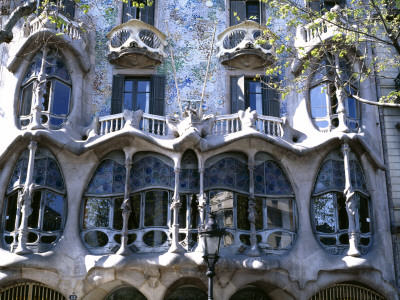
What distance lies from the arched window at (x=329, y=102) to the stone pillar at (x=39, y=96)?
9.07m

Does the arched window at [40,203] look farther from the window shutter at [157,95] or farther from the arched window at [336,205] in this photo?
the arched window at [336,205]

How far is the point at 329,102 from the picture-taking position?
18906 millimetres

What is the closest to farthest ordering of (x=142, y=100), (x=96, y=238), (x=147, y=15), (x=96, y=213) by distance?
(x=96, y=238) → (x=96, y=213) → (x=142, y=100) → (x=147, y=15)

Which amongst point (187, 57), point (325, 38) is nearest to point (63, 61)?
point (187, 57)

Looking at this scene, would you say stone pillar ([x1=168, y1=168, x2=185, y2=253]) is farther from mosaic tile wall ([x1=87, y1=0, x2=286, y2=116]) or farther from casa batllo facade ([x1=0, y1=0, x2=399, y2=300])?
mosaic tile wall ([x1=87, y1=0, x2=286, y2=116])

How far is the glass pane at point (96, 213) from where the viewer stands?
58.1 feet

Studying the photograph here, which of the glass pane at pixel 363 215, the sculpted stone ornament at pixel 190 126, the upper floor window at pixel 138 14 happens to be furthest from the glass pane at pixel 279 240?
the upper floor window at pixel 138 14

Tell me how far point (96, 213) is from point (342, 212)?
308 inches

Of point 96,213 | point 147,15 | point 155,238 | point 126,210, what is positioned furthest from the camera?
point 147,15

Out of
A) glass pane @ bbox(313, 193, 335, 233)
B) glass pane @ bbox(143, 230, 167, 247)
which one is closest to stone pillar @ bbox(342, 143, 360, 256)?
glass pane @ bbox(313, 193, 335, 233)

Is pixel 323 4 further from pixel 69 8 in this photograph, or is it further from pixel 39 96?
pixel 39 96

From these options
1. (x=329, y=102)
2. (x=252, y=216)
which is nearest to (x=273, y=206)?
(x=252, y=216)

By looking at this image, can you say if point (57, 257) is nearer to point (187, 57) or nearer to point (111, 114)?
point (111, 114)

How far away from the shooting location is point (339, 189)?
1780 cm
